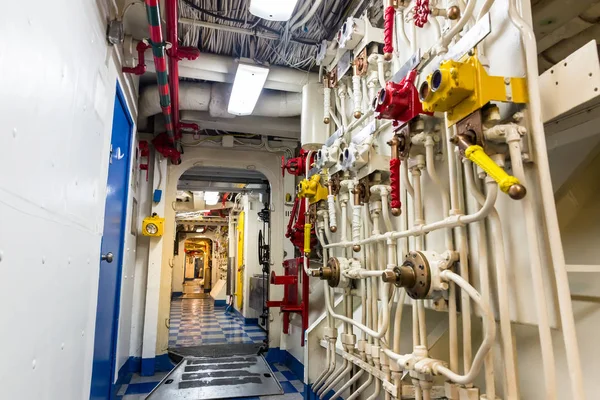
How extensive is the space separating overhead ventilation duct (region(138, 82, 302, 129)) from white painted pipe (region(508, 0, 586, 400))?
2666mm

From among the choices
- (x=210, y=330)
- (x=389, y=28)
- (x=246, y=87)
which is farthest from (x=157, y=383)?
(x=389, y=28)

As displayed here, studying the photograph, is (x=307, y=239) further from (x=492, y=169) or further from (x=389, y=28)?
(x=492, y=169)

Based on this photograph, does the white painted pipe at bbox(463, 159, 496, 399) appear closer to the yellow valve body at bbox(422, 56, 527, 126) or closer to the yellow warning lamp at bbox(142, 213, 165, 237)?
the yellow valve body at bbox(422, 56, 527, 126)

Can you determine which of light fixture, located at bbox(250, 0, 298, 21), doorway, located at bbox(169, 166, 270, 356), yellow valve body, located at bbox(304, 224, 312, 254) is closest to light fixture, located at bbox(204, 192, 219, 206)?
doorway, located at bbox(169, 166, 270, 356)

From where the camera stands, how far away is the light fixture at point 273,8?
2.08 meters

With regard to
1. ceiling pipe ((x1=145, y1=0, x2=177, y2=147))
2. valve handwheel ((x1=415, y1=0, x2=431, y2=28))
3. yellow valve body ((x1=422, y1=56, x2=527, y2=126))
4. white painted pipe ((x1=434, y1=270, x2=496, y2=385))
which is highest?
ceiling pipe ((x1=145, y1=0, x2=177, y2=147))

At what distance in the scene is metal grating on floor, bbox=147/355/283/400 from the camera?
295cm

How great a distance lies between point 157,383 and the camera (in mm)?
3480

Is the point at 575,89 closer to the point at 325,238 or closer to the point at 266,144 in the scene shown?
the point at 325,238

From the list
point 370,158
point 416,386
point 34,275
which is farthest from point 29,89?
point 416,386

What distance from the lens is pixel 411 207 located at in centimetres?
159

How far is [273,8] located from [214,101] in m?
1.46

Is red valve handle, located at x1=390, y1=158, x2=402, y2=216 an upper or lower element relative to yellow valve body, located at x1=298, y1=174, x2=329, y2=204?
lower

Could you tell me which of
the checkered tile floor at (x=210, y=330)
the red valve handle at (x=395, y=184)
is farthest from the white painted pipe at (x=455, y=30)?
the checkered tile floor at (x=210, y=330)
